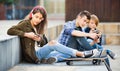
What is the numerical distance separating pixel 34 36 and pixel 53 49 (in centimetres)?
55

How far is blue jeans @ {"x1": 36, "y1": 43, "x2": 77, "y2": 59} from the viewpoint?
7.83 meters

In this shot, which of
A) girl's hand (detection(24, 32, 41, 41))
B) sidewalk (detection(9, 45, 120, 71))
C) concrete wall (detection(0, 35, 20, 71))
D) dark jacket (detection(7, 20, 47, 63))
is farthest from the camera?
dark jacket (detection(7, 20, 47, 63))

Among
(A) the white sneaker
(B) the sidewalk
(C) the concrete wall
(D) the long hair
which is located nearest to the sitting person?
(A) the white sneaker

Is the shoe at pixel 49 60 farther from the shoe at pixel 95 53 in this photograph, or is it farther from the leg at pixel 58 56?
the shoe at pixel 95 53

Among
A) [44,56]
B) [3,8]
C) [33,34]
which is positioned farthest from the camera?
[3,8]

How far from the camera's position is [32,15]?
302 inches

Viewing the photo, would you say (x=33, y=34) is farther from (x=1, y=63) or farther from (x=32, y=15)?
(x=1, y=63)

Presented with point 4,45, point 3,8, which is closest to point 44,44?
point 4,45

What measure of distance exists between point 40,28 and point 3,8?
32207mm

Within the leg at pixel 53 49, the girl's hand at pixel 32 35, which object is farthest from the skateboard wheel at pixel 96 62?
the girl's hand at pixel 32 35

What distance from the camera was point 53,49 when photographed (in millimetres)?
7883

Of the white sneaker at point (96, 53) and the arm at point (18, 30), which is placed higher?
the arm at point (18, 30)

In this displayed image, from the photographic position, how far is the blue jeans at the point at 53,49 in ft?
25.7

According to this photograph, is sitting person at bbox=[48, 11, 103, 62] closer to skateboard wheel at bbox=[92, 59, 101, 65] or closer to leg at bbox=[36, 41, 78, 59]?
leg at bbox=[36, 41, 78, 59]
